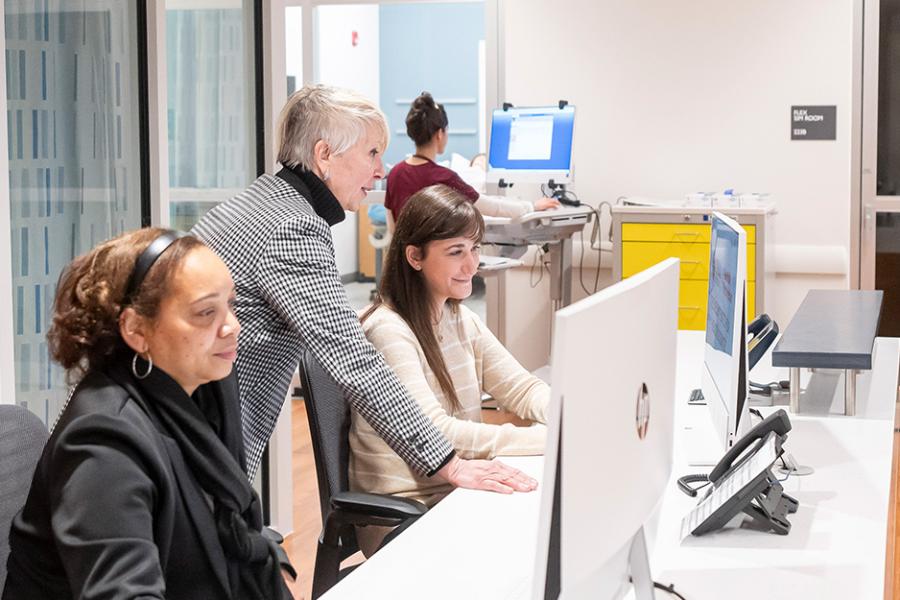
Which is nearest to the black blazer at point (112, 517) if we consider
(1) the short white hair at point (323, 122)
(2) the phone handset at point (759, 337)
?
(1) the short white hair at point (323, 122)

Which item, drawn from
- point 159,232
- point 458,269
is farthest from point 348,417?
point 159,232

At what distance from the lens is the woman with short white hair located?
221 centimetres

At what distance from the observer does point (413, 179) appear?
5195 mm

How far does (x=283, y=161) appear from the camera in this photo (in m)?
2.40

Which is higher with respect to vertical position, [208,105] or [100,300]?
[208,105]

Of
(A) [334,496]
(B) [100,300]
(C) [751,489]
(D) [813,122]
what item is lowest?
(A) [334,496]

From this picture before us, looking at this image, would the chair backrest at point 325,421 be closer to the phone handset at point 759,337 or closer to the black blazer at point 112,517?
the black blazer at point 112,517

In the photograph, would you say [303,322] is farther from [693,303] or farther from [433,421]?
[693,303]

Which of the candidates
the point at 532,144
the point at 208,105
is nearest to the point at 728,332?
the point at 208,105

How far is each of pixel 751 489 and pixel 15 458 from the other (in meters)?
1.16

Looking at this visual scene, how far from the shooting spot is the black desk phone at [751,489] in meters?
1.95

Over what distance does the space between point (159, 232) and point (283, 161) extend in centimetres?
81

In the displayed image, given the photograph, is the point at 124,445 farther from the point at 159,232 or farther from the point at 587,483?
the point at 587,483

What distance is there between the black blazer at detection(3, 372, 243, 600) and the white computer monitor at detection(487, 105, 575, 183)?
4.33 meters
